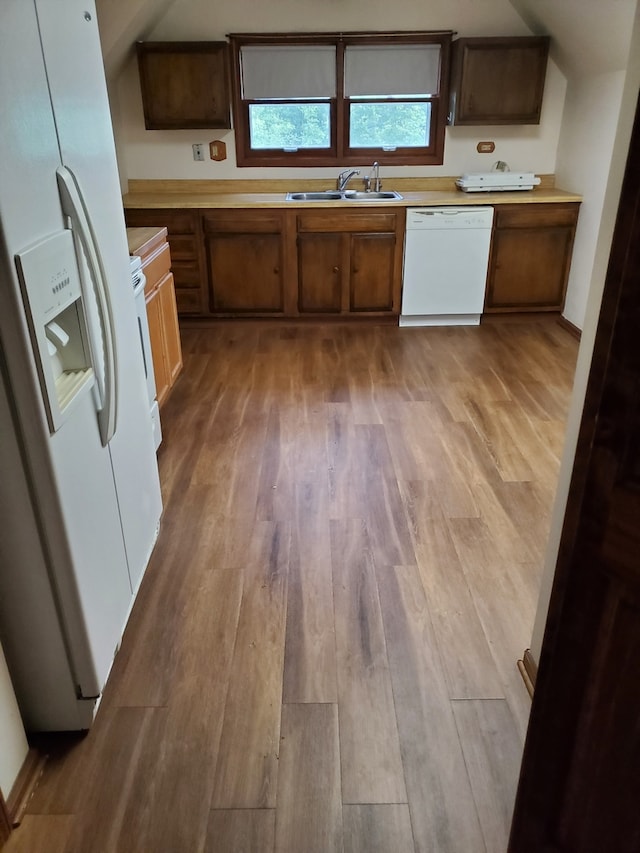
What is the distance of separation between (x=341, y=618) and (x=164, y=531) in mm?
800

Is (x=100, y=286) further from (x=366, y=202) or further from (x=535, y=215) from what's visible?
(x=535, y=215)

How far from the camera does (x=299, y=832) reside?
1352 mm

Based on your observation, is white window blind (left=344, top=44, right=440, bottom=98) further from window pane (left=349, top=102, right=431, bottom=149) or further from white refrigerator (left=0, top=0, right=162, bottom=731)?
white refrigerator (left=0, top=0, right=162, bottom=731)

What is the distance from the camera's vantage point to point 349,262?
4387 mm

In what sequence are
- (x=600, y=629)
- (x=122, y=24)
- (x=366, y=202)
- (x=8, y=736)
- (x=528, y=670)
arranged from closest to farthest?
1. (x=600, y=629)
2. (x=8, y=736)
3. (x=528, y=670)
4. (x=122, y=24)
5. (x=366, y=202)

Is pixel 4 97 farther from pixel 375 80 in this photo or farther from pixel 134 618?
pixel 375 80

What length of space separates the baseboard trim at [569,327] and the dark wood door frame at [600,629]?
365 centimetres

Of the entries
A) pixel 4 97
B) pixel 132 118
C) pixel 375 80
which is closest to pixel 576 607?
pixel 4 97

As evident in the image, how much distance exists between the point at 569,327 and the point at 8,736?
4.17 m

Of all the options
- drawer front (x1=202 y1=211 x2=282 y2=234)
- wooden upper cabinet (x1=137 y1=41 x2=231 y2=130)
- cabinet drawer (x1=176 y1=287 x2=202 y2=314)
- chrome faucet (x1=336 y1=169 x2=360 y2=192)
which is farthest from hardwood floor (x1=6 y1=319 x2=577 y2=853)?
wooden upper cabinet (x1=137 y1=41 x2=231 y2=130)

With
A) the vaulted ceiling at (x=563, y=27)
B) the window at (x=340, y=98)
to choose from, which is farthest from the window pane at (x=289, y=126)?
the vaulted ceiling at (x=563, y=27)

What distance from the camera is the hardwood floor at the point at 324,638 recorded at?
1.39 metres

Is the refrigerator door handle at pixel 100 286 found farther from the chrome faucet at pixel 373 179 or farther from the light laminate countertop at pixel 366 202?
the chrome faucet at pixel 373 179

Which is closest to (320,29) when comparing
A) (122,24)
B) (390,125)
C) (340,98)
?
(340,98)
